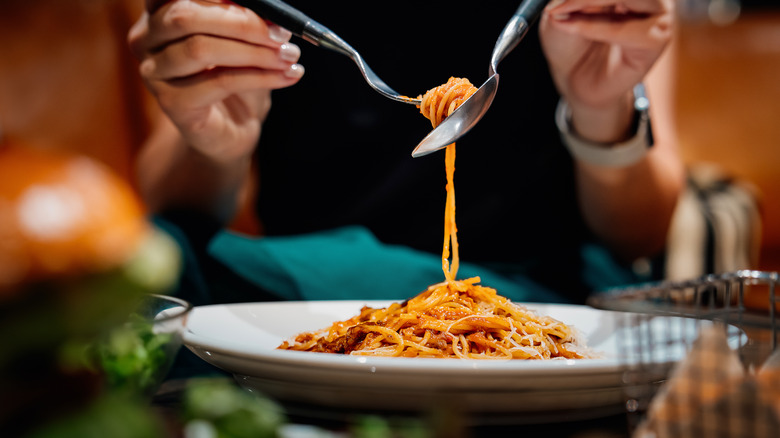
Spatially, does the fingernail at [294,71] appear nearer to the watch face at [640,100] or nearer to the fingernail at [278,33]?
the fingernail at [278,33]

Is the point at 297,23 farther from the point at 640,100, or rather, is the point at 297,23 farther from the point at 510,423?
the point at 640,100

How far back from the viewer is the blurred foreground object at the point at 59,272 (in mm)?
184

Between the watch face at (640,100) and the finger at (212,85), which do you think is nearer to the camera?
the finger at (212,85)

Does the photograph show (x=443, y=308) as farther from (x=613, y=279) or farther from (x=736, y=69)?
(x=736, y=69)

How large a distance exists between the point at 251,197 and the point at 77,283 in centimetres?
211

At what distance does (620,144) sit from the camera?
1215 mm

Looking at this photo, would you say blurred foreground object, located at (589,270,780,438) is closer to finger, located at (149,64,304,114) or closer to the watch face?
finger, located at (149,64,304,114)

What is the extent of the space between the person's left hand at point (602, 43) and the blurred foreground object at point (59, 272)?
750 millimetres

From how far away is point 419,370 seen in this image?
38 cm

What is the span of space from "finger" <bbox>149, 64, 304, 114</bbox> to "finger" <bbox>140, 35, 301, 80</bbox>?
1cm

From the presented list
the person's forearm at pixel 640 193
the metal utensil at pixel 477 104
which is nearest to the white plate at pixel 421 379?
the metal utensil at pixel 477 104

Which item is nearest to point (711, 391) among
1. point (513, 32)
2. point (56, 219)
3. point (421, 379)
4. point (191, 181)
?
point (421, 379)

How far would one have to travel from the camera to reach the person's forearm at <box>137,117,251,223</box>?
1.31 meters

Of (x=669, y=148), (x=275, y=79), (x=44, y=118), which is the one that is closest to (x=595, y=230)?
(x=669, y=148)
